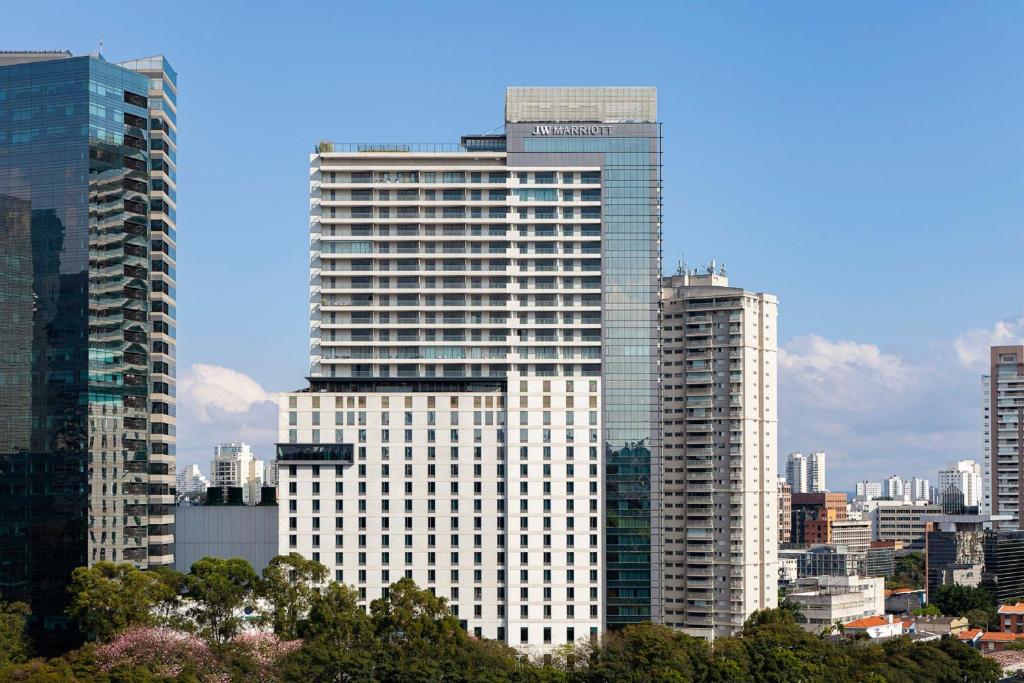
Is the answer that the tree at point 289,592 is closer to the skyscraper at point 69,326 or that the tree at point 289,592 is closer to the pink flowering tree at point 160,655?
the pink flowering tree at point 160,655

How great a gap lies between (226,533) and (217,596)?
36024 millimetres

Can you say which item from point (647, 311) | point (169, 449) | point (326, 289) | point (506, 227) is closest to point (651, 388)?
point (647, 311)

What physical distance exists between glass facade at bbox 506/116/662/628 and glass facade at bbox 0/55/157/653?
47.8 meters

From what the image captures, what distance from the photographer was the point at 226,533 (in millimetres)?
150250

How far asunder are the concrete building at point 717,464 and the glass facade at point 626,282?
81.3 feet

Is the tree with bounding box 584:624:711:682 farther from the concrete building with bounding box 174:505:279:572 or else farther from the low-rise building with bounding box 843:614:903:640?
the low-rise building with bounding box 843:614:903:640

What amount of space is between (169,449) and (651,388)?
55088 millimetres

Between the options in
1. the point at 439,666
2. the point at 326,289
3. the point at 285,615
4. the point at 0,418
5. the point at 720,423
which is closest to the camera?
the point at 439,666

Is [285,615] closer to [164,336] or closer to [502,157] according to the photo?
[164,336]

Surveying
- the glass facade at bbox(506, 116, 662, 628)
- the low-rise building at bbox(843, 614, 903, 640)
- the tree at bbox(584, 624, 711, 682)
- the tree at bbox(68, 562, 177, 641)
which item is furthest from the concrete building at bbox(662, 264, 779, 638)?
the tree at bbox(68, 562, 177, 641)

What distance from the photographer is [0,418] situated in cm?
13250

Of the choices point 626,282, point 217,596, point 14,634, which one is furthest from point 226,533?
point 626,282

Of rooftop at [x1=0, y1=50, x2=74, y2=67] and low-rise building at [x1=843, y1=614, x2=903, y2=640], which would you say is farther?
low-rise building at [x1=843, y1=614, x2=903, y2=640]

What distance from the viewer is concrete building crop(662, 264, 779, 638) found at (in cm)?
17588
